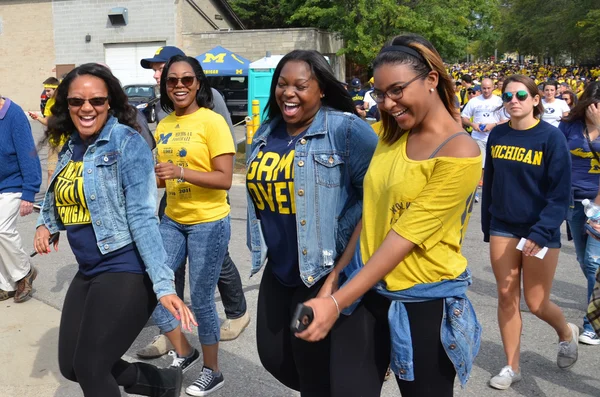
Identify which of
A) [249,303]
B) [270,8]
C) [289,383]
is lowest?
[249,303]

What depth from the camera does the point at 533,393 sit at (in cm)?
398

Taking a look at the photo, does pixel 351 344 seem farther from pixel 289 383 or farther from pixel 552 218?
pixel 552 218

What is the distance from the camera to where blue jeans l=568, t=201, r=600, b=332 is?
4.64 meters

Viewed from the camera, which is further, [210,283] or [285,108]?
[210,283]

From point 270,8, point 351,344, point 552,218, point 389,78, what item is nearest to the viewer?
point 389,78

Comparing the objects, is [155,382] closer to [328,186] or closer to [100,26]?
[328,186]

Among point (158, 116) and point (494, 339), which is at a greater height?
point (158, 116)

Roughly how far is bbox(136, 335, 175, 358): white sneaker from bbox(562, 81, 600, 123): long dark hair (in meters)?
3.42

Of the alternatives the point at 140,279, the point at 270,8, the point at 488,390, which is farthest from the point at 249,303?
the point at 270,8

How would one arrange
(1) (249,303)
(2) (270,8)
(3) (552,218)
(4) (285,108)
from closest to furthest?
(4) (285,108) → (3) (552,218) → (1) (249,303) → (2) (270,8)

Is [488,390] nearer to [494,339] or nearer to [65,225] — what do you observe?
[494,339]

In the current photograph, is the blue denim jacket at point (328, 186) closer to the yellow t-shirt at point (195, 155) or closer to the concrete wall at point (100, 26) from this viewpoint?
the yellow t-shirt at point (195, 155)

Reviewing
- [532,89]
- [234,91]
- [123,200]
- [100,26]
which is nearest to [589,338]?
[532,89]

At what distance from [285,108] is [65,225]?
120 centimetres
